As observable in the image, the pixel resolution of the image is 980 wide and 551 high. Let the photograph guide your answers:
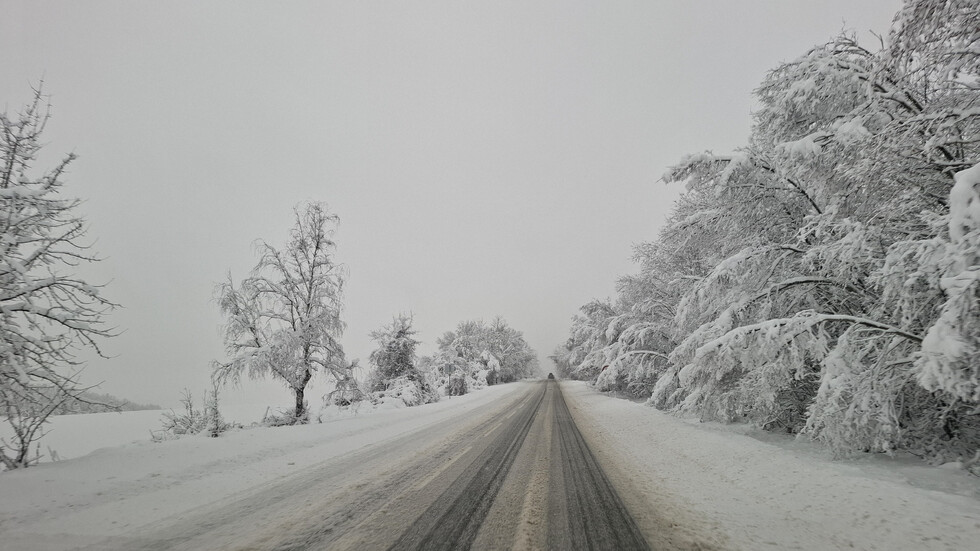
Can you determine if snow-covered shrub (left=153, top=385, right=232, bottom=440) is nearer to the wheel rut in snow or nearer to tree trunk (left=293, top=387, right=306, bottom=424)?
tree trunk (left=293, top=387, right=306, bottom=424)

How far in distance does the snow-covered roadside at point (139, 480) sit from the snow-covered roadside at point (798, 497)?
584cm

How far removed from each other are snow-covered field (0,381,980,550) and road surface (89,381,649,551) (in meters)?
0.43

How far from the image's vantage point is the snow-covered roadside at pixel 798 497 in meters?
3.37

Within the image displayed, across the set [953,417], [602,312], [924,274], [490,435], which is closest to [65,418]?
[490,435]

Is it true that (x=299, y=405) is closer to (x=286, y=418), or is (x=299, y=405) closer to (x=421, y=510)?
(x=286, y=418)

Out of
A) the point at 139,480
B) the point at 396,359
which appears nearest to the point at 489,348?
the point at 396,359

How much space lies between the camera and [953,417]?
17.1ft

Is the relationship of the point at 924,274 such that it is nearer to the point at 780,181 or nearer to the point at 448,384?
the point at 780,181

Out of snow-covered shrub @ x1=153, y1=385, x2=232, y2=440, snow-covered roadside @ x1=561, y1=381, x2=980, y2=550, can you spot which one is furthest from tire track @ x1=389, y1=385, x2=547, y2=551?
snow-covered shrub @ x1=153, y1=385, x2=232, y2=440

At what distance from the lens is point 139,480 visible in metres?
5.31

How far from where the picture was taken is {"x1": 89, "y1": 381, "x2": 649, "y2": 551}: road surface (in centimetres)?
321

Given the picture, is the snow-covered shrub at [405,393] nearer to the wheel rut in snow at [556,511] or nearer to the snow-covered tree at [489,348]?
the snow-covered tree at [489,348]

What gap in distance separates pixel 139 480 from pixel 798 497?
30.6ft

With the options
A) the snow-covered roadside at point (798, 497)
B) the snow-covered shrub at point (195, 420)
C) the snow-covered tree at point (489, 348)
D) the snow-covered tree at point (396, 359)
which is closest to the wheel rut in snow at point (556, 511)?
the snow-covered roadside at point (798, 497)
